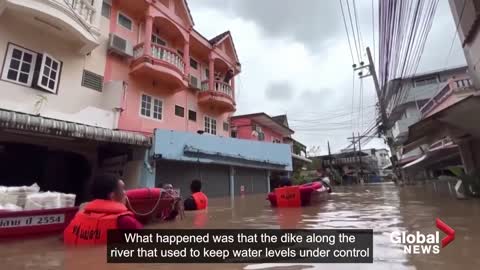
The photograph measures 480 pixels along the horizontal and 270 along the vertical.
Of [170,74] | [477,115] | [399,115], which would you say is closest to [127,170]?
[170,74]

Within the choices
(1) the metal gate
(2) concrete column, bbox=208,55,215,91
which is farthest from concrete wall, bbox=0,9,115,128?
(1) the metal gate

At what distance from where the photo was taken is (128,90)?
12.6 m

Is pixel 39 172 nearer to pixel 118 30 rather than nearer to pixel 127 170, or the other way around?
pixel 127 170

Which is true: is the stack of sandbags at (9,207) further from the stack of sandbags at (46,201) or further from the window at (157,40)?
the window at (157,40)

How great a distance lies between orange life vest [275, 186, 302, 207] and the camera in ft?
31.8

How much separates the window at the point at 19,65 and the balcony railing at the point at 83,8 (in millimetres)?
2167

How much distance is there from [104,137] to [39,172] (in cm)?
393

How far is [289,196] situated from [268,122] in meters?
15.2

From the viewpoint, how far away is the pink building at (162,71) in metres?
12.5

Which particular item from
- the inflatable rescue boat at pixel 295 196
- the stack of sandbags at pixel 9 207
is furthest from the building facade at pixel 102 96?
the inflatable rescue boat at pixel 295 196

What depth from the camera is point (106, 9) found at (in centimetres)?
1249

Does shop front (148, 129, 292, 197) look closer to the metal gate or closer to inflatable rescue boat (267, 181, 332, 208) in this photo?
the metal gate

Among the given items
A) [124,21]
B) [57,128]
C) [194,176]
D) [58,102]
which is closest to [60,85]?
[58,102]

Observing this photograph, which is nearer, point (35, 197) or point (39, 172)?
point (35, 197)
